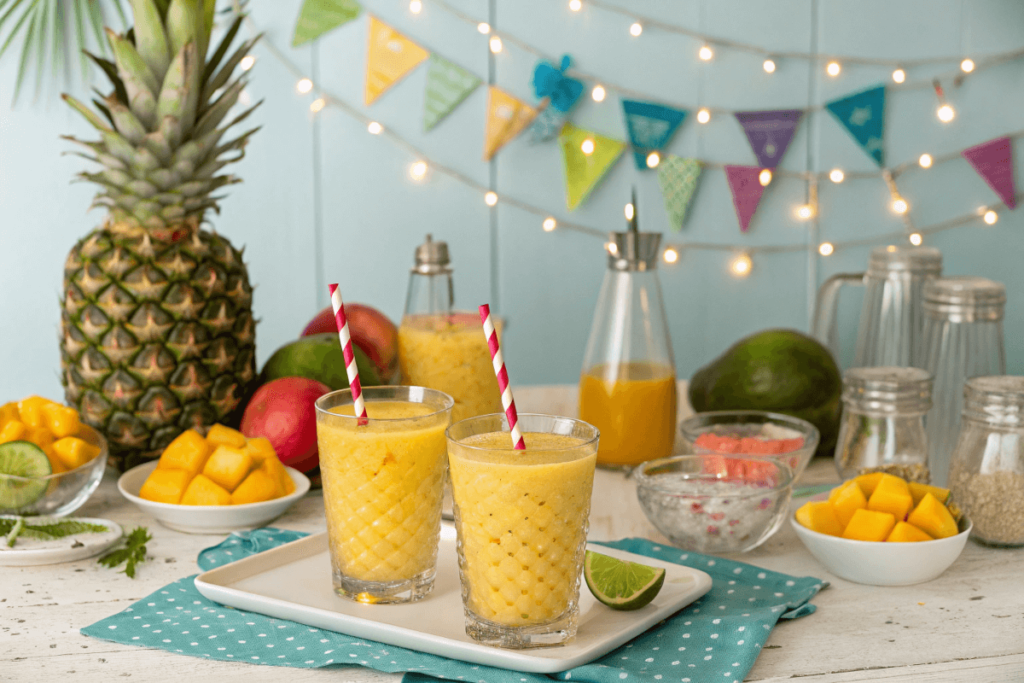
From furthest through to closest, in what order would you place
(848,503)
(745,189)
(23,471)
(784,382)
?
(745,189) → (784,382) → (23,471) → (848,503)

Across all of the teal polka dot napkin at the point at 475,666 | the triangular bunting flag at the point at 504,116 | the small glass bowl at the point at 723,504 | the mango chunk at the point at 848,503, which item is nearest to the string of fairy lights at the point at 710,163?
the triangular bunting flag at the point at 504,116

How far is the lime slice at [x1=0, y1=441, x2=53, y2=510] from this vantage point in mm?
1097

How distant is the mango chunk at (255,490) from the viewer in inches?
45.3

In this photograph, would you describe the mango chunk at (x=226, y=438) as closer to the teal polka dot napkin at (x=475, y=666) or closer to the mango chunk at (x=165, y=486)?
the mango chunk at (x=165, y=486)

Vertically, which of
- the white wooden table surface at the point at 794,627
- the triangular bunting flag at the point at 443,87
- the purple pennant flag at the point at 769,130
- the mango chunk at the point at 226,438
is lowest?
the white wooden table surface at the point at 794,627

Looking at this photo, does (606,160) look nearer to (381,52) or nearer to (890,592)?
(381,52)

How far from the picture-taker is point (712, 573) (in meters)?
1.02

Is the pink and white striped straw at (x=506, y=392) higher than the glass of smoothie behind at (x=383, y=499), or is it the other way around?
the pink and white striped straw at (x=506, y=392)

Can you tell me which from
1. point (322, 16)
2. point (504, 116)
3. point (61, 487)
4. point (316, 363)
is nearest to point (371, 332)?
point (316, 363)

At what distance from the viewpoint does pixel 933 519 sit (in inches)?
38.0

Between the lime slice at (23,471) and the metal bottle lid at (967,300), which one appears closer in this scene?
the lime slice at (23,471)

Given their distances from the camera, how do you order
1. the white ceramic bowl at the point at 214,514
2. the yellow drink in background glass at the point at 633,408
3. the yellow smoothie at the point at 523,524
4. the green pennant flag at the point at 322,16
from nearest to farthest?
the yellow smoothie at the point at 523,524, the white ceramic bowl at the point at 214,514, the yellow drink in background glass at the point at 633,408, the green pennant flag at the point at 322,16

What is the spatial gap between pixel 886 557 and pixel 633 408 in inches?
18.0

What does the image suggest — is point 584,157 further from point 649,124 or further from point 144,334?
point 144,334
